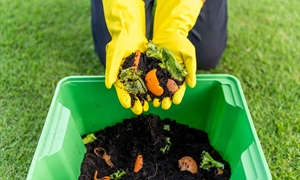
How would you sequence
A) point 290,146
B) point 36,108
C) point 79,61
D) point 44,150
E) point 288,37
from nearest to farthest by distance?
point 44,150 < point 290,146 < point 36,108 < point 79,61 < point 288,37

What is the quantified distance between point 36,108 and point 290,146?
97 cm

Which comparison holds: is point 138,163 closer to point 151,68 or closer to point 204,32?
point 151,68

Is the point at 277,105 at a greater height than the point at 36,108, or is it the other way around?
the point at 36,108

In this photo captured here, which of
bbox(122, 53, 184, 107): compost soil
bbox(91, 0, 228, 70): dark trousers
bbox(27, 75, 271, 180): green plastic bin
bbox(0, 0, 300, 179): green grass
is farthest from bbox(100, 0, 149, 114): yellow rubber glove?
bbox(0, 0, 300, 179): green grass

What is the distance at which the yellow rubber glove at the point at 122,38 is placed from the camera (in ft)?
3.17

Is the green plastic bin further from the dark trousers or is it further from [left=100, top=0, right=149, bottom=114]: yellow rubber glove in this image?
the dark trousers

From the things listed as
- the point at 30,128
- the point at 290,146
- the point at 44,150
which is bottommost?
the point at 290,146

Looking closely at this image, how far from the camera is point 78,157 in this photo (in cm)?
108

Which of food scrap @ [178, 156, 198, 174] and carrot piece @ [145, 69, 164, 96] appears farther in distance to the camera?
food scrap @ [178, 156, 198, 174]

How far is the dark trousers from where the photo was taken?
4.57 ft

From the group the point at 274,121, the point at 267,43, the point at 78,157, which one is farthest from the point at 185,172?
the point at 267,43

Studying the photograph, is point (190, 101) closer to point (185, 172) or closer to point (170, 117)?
point (170, 117)

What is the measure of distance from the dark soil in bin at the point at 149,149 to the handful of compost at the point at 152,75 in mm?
172

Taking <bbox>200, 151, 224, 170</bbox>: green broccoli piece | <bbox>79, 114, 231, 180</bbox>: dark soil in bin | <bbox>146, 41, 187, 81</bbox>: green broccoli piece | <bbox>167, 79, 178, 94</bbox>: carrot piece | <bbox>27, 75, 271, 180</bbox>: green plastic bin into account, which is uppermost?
<bbox>146, 41, 187, 81</bbox>: green broccoli piece
